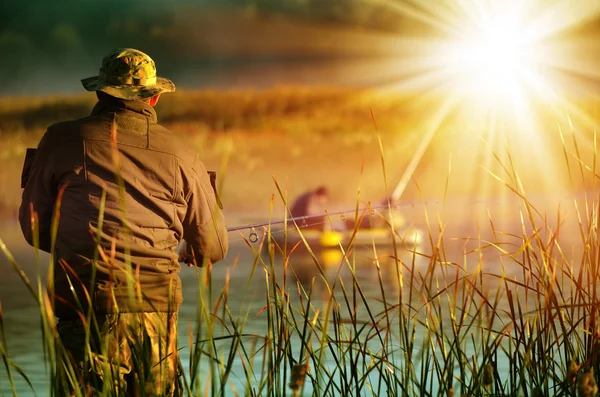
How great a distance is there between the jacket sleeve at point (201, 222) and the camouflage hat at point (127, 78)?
10.4 inches

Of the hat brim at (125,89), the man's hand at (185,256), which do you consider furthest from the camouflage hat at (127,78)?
the man's hand at (185,256)

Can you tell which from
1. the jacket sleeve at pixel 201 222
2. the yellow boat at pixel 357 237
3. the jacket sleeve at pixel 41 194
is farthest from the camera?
the jacket sleeve at pixel 201 222

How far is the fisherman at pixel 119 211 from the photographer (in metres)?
2.68

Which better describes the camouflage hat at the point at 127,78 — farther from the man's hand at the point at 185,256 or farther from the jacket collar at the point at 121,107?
the man's hand at the point at 185,256

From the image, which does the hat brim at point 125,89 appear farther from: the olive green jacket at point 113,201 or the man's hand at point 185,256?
the man's hand at point 185,256

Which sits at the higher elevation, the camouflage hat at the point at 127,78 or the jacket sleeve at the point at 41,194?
the camouflage hat at the point at 127,78

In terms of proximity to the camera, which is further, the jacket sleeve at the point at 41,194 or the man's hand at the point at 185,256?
the man's hand at the point at 185,256

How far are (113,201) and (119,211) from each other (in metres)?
0.03

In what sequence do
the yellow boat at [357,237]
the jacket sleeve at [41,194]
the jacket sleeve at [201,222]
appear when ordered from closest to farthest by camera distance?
the yellow boat at [357,237] → the jacket sleeve at [41,194] → the jacket sleeve at [201,222]

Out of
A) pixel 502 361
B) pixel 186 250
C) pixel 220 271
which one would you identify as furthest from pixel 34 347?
pixel 220 271

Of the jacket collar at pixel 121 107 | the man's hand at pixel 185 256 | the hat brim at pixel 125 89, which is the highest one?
the hat brim at pixel 125 89

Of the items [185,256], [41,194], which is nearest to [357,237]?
[185,256]

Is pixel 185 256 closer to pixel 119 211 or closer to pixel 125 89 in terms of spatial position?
pixel 119 211

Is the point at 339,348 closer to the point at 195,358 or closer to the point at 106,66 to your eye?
the point at 195,358
